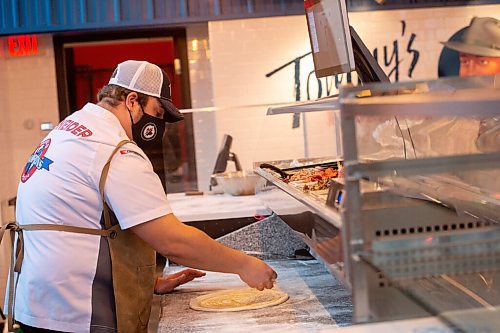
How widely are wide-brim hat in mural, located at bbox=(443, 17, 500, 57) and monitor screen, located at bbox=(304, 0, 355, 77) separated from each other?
1.52 m

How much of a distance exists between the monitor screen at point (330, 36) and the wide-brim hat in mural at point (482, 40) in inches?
59.9

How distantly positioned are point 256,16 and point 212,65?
0.59 m

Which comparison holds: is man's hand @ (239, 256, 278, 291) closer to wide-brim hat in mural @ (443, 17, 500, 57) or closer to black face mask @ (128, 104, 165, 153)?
black face mask @ (128, 104, 165, 153)

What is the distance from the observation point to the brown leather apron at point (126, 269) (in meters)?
2.40

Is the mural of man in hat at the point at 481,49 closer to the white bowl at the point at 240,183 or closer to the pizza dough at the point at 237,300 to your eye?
the white bowl at the point at 240,183

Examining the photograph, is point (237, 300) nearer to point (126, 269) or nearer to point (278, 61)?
point (126, 269)

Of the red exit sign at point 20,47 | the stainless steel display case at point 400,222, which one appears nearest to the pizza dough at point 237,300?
the stainless steel display case at point 400,222

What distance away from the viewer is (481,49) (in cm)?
399

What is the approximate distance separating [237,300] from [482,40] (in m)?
2.24

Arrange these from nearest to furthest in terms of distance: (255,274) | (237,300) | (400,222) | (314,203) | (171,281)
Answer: (400,222) < (314,203) < (255,274) < (237,300) < (171,281)

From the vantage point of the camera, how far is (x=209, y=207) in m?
4.23

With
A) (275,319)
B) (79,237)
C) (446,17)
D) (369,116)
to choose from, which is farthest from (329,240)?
(446,17)

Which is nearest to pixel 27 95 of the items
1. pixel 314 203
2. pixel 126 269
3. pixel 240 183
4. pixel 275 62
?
pixel 275 62

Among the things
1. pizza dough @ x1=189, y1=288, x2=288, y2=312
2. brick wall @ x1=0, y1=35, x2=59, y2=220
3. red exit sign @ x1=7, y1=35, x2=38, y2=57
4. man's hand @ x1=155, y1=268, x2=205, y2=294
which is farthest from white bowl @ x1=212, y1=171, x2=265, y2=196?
red exit sign @ x1=7, y1=35, x2=38, y2=57
